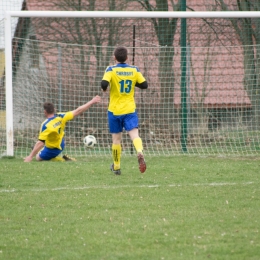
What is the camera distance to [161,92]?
45.3 ft

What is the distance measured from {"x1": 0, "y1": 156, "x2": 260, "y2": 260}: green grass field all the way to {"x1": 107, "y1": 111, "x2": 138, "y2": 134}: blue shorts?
2.19 feet

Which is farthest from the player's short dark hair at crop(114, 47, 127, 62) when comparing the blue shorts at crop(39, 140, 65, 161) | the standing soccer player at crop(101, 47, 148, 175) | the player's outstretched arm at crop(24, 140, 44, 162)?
the blue shorts at crop(39, 140, 65, 161)

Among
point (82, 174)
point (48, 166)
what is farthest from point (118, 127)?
point (48, 166)

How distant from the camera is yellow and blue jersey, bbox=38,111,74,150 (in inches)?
449

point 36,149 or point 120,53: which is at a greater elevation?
point 120,53

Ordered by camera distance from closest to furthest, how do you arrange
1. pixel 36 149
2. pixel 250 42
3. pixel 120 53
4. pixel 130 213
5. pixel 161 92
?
pixel 130 213, pixel 120 53, pixel 36 149, pixel 161 92, pixel 250 42

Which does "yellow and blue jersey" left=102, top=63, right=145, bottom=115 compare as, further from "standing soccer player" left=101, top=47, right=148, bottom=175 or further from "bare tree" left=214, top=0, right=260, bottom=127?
"bare tree" left=214, top=0, right=260, bottom=127

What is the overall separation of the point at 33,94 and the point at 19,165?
10.9 feet

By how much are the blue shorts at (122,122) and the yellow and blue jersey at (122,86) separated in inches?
2.3

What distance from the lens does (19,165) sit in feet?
34.7

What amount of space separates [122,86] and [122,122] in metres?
0.51

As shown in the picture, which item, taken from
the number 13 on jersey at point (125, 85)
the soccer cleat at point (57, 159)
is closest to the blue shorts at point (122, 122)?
the number 13 on jersey at point (125, 85)

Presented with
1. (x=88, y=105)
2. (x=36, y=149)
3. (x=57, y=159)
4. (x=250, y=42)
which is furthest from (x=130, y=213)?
(x=250, y=42)

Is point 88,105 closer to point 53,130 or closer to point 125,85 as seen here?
point 125,85
